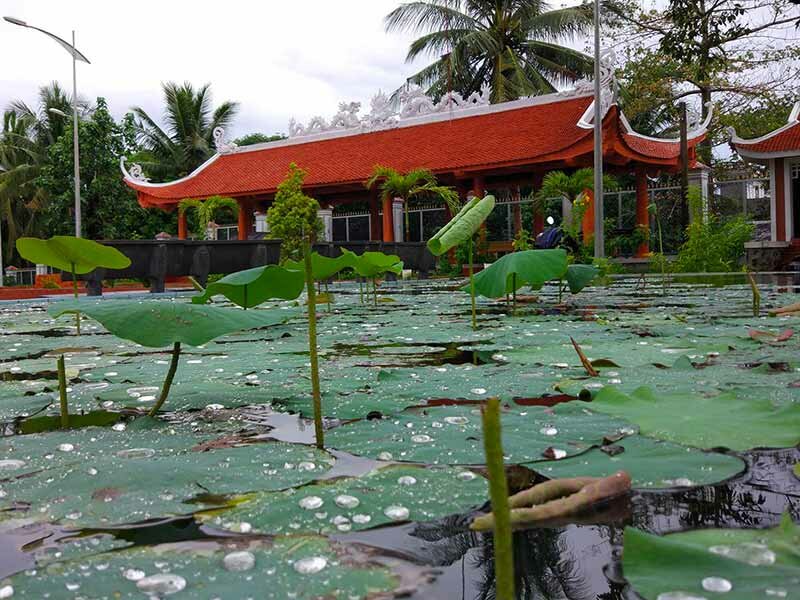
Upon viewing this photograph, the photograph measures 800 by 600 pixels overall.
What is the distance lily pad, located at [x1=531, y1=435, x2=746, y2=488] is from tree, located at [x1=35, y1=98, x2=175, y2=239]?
19782mm

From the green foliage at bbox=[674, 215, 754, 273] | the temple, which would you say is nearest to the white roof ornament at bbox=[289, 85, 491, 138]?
the temple

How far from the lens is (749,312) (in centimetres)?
374

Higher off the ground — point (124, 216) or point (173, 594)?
point (124, 216)

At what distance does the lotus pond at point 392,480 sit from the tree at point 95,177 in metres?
18.6

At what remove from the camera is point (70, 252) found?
241cm

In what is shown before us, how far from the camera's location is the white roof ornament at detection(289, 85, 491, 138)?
17.2 metres

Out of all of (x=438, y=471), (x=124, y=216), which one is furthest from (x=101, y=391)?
(x=124, y=216)

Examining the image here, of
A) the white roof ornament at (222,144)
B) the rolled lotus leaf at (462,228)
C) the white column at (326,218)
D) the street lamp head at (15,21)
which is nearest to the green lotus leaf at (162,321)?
the rolled lotus leaf at (462,228)

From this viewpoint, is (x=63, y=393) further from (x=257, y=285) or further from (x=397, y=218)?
(x=397, y=218)

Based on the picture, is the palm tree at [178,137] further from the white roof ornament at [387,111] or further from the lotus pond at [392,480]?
the lotus pond at [392,480]

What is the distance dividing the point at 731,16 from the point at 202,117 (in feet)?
70.3

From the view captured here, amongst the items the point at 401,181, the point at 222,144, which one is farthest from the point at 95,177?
the point at 401,181

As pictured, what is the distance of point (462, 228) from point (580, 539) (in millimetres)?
2252

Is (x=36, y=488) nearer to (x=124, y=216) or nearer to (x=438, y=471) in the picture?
(x=438, y=471)
